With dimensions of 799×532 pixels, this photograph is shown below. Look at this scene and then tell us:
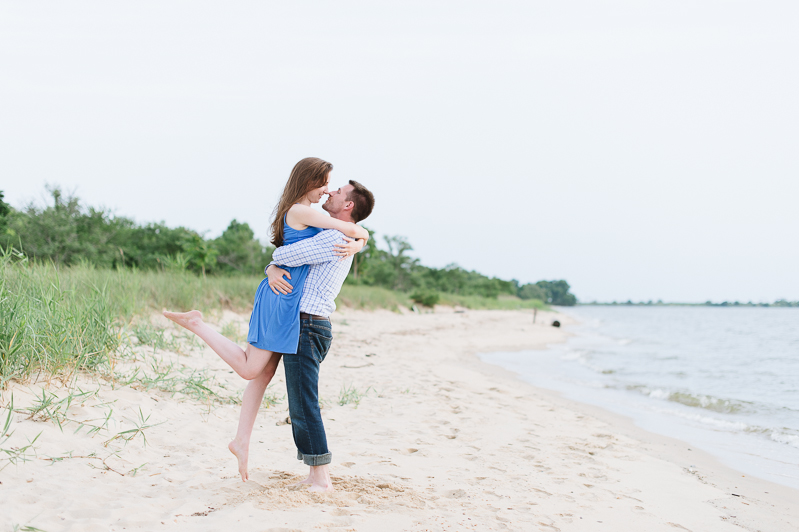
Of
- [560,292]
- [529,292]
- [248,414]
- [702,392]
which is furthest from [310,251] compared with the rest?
[560,292]

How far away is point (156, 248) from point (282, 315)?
26.0 meters

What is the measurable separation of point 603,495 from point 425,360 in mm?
6712

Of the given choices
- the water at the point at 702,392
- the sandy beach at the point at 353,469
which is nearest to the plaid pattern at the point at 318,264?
the sandy beach at the point at 353,469

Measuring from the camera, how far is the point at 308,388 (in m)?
2.75

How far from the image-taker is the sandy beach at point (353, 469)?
8.32 feet

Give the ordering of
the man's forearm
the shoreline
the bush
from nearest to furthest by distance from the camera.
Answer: the man's forearm, the shoreline, the bush

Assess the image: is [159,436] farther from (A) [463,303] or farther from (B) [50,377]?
(A) [463,303]

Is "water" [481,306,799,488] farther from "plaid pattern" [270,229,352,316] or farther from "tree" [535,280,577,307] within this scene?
"tree" [535,280,577,307]

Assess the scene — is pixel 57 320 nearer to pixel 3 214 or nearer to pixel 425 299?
pixel 3 214


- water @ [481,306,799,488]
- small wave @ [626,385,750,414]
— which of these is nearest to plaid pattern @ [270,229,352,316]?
water @ [481,306,799,488]

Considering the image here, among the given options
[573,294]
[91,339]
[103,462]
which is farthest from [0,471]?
[573,294]

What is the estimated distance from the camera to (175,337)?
616 cm

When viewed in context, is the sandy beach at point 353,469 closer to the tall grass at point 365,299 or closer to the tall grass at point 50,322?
the tall grass at point 50,322

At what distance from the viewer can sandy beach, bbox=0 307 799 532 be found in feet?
8.32
